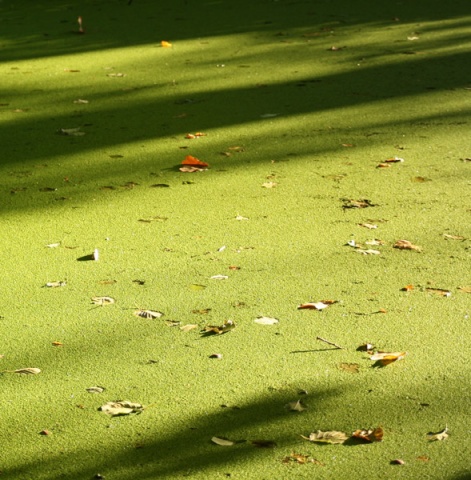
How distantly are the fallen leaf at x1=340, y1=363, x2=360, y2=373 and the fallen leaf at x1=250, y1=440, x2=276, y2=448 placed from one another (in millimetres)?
324

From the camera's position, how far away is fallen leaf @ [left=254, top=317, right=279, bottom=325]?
2.19m

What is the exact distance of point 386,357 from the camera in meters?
2.00

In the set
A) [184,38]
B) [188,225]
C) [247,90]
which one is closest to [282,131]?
[247,90]

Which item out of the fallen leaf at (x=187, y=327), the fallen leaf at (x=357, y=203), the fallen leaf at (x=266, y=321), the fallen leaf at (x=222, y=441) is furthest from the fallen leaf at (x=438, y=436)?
the fallen leaf at (x=357, y=203)

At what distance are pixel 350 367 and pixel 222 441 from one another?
0.40 meters

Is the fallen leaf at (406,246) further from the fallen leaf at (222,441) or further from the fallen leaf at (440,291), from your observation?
the fallen leaf at (222,441)

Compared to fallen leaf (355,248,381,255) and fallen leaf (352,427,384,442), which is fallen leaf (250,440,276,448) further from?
fallen leaf (355,248,381,255)

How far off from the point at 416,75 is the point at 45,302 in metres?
2.92

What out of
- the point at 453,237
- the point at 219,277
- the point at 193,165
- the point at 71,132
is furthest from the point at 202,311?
the point at 71,132

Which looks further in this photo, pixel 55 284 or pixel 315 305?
pixel 55 284

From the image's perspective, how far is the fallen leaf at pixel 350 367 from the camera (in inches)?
77.1

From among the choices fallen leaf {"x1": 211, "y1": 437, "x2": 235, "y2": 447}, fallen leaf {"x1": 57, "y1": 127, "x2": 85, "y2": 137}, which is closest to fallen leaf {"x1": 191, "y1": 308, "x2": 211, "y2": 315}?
fallen leaf {"x1": 211, "y1": 437, "x2": 235, "y2": 447}

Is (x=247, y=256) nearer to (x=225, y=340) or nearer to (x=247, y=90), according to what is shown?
(x=225, y=340)

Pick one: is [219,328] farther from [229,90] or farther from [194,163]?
[229,90]
